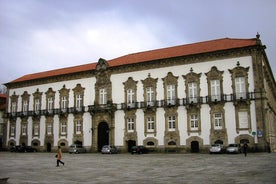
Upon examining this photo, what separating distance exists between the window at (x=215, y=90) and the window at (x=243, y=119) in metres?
3.43

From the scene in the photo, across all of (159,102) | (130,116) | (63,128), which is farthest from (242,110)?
A: (63,128)

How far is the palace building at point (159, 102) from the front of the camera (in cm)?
3997

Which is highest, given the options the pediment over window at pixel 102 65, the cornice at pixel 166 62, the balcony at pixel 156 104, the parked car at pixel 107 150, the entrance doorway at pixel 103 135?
the pediment over window at pixel 102 65

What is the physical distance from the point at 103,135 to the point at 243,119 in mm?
21100

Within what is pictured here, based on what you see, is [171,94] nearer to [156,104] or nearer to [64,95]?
[156,104]

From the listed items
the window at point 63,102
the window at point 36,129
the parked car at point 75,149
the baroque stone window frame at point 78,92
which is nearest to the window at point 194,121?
the parked car at point 75,149

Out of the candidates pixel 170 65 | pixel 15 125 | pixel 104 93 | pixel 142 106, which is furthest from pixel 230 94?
pixel 15 125

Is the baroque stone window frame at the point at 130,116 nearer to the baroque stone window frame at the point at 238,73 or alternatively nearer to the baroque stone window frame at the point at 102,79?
the baroque stone window frame at the point at 102,79

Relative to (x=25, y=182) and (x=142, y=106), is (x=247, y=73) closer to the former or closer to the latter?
(x=142, y=106)

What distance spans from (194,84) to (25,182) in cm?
3200

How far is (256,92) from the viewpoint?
1545 inches

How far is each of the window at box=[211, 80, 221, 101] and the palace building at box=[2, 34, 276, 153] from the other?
0.06 meters

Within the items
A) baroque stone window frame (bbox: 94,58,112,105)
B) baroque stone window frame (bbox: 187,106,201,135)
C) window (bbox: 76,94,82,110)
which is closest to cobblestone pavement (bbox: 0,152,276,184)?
baroque stone window frame (bbox: 187,106,201,135)

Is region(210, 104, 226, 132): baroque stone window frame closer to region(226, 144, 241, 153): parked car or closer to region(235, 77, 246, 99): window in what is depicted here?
region(235, 77, 246, 99): window
